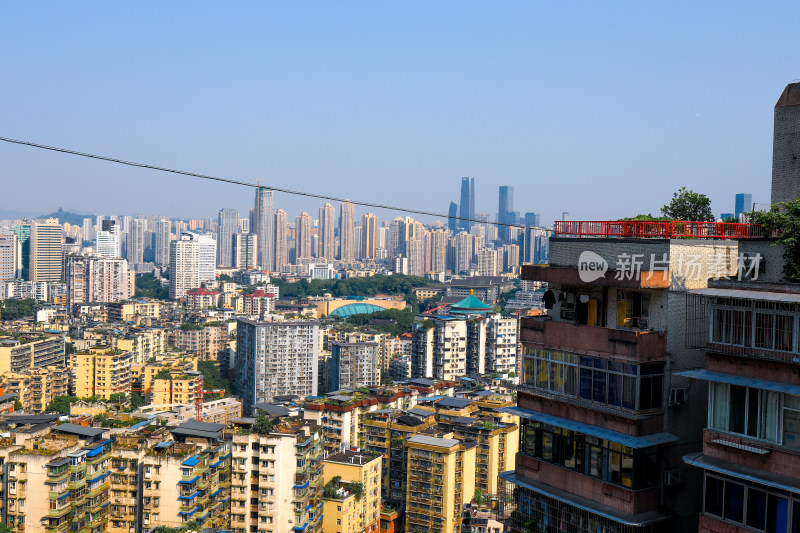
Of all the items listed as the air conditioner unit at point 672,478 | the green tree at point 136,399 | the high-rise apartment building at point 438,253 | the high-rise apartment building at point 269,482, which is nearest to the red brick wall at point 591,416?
the air conditioner unit at point 672,478

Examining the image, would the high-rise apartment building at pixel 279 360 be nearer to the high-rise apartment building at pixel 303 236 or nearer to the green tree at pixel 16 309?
the green tree at pixel 16 309

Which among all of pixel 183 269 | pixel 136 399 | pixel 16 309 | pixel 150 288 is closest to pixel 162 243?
pixel 150 288

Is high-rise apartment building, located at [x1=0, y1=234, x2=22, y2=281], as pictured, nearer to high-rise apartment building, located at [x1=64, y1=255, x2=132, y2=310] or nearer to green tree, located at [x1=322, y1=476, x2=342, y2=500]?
high-rise apartment building, located at [x1=64, y1=255, x2=132, y2=310]

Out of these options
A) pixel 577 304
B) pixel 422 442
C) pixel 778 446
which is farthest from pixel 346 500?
pixel 778 446

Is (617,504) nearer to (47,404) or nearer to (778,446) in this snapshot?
(778,446)

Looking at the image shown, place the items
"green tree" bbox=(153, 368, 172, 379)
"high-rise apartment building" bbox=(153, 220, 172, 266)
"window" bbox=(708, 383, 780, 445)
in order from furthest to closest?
"high-rise apartment building" bbox=(153, 220, 172, 266), "green tree" bbox=(153, 368, 172, 379), "window" bbox=(708, 383, 780, 445)

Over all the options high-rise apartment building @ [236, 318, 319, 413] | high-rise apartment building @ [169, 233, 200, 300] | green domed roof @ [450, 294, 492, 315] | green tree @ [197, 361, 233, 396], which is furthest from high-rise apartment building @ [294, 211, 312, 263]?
high-rise apartment building @ [236, 318, 319, 413]
